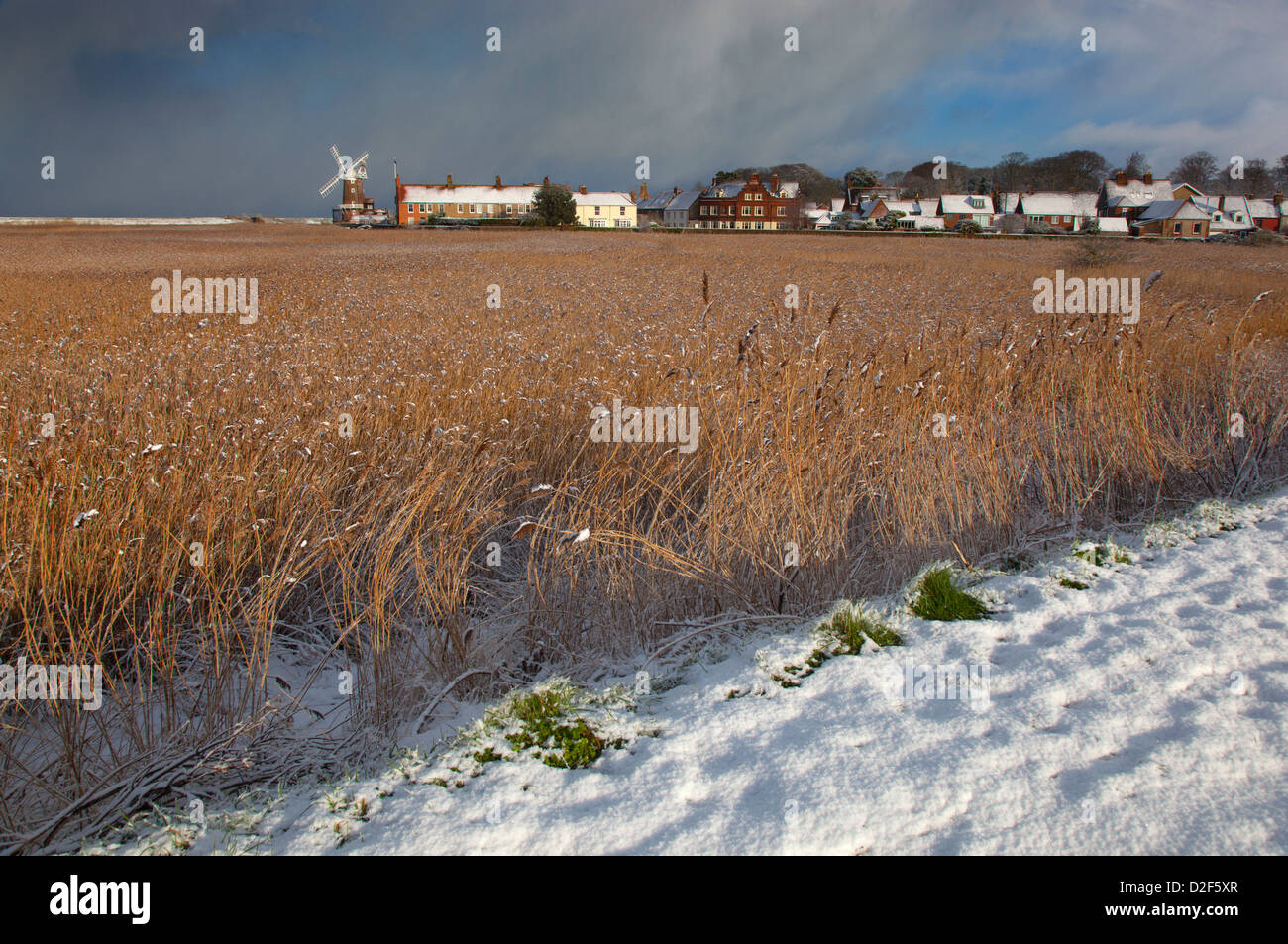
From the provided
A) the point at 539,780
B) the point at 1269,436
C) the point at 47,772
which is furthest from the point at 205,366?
the point at 1269,436

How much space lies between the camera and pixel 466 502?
14.5ft

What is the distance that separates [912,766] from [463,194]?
4207 inches

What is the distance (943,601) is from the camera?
11.9 ft

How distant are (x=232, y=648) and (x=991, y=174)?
11210 centimetres

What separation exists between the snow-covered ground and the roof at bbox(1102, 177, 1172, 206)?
100846mm

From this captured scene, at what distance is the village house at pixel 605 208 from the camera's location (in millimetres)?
95688

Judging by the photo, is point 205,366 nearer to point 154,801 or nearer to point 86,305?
point 154,801

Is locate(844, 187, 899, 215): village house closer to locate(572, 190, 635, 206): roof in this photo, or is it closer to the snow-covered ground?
locate(572, 190, 635, 206): roof

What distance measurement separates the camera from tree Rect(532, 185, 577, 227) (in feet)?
237
